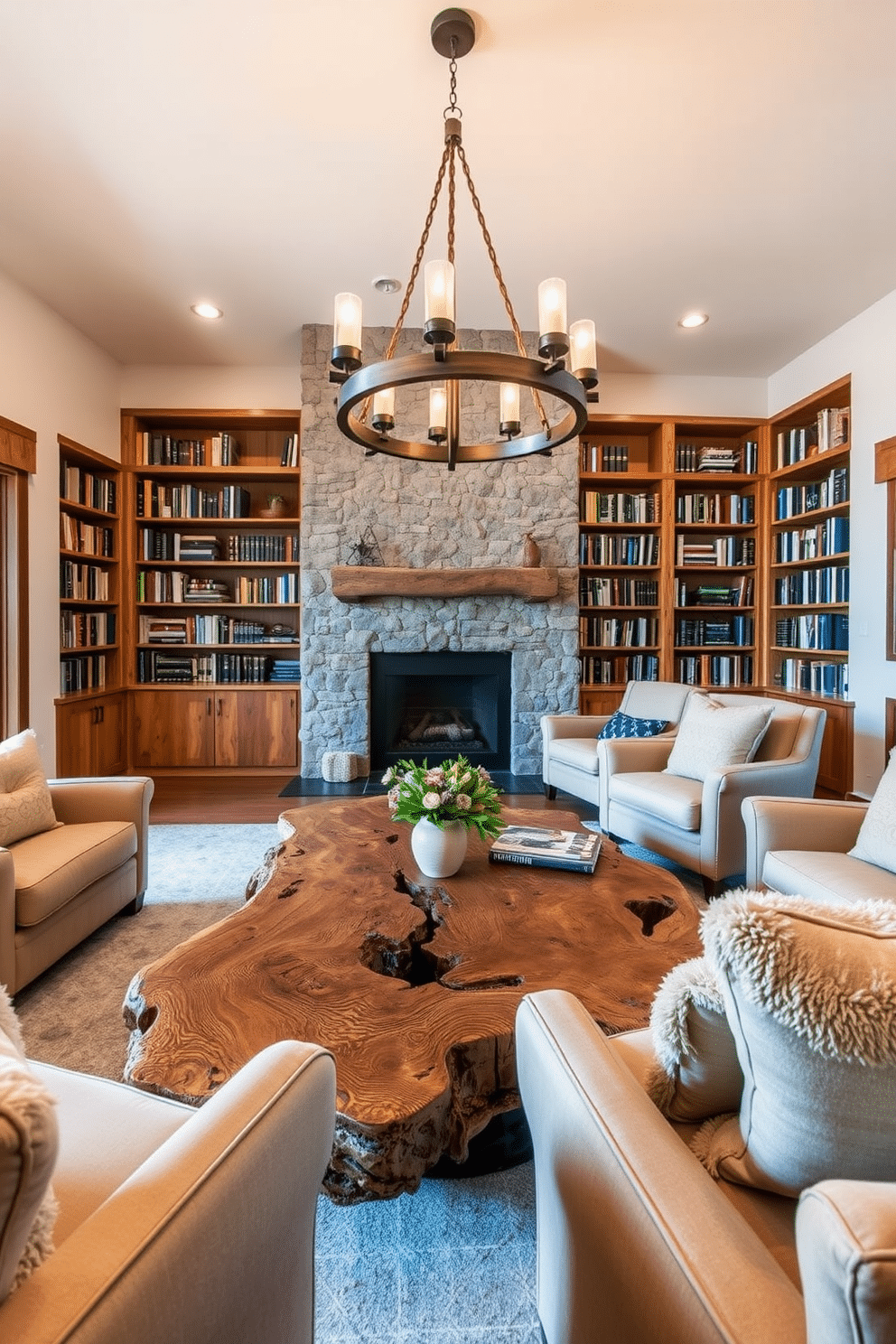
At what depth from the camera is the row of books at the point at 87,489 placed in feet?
13.8

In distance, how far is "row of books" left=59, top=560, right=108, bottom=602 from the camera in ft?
13.9

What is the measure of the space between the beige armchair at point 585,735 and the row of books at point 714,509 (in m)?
1.73

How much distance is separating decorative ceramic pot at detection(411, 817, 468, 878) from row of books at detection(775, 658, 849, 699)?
3545 millimetres

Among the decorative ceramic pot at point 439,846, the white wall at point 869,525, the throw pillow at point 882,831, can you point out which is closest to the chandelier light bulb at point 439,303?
the decorative ceramic pot at point 439,846

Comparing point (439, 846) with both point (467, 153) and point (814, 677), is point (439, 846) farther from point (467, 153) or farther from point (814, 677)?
point (814, 677)

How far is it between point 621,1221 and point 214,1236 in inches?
15.9

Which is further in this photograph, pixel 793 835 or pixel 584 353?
pixel 793 835

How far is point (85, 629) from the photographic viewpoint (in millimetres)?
4473

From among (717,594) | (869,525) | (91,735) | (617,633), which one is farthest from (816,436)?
(91,735)

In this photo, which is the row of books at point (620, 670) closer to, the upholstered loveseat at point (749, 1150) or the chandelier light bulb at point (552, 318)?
the chandelier light bulb at point (552, 318)

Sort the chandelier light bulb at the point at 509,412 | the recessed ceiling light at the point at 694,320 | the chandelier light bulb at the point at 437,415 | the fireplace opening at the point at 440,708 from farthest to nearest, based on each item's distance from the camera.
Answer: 1. the fireplace opening at the point at 440,708
2. the recessed ceiling light at the point at 694,320
3. the chandelier light bulb at the point at 437,415
4. the chandelier light bulb at the point at 509,412

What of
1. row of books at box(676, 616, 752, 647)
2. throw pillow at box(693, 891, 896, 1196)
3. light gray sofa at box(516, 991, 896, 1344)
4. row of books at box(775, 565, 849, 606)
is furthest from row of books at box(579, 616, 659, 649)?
throw pillow at box(693, 891, 896, 1196)

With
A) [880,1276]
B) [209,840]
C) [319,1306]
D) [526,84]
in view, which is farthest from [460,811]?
[526,84]

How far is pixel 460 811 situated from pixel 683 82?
267 cm
